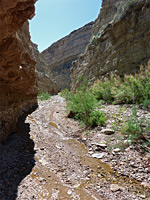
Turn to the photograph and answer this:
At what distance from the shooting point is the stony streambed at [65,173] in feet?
6.00

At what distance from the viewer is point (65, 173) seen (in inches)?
91.4

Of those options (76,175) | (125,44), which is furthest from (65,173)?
(125,44)

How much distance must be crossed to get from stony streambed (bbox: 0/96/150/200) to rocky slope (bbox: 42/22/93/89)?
114 feet

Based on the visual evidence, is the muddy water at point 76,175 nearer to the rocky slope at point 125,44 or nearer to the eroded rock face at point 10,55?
the eroded rock face at point 10,55

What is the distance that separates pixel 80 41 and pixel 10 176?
44.3 meters

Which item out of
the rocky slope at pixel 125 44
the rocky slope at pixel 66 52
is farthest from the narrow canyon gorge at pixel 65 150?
the rocky slope at pixel 66 52

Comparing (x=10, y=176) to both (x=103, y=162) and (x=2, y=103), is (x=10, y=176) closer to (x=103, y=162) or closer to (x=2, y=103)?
(x=103, y=162)

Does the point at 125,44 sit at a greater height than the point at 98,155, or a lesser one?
greater

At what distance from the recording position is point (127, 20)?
32.0 ft

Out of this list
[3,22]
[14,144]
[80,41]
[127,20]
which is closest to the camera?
[3,22]

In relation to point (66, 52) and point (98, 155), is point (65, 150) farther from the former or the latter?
point (66, 52)

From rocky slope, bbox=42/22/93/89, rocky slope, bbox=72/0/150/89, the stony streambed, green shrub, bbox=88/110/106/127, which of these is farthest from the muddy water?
rocky slope, bbox=42/22/93/89

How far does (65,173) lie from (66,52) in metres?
44.2

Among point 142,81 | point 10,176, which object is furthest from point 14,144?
point 142,81
